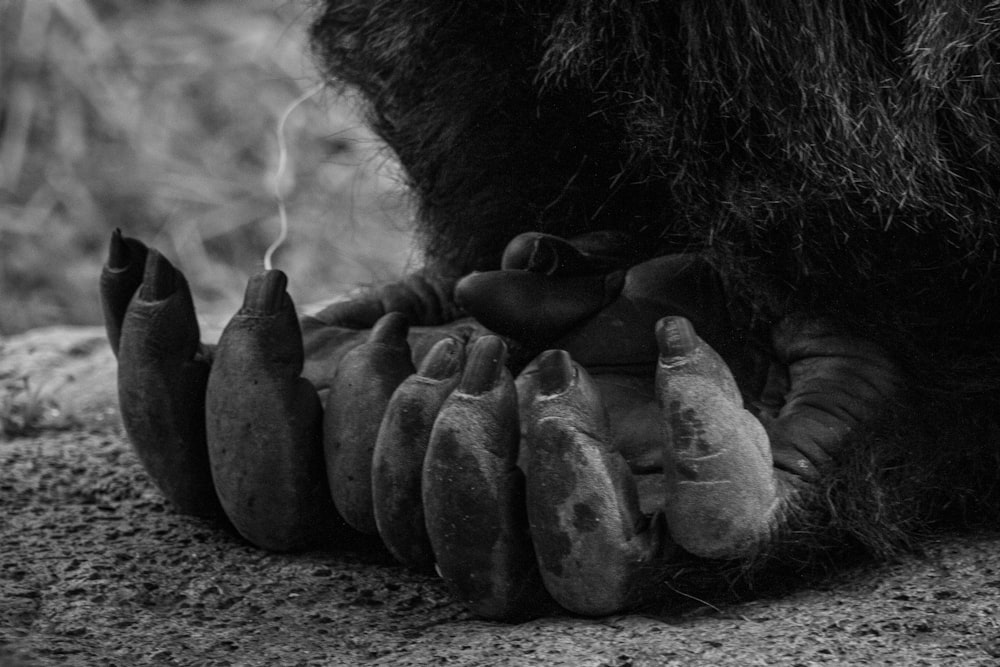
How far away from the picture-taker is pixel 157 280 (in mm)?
959

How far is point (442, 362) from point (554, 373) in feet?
0.29

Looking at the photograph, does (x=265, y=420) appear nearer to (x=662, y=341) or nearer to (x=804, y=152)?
(x=662, y=341)

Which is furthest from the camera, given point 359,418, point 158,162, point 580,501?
point 158,162

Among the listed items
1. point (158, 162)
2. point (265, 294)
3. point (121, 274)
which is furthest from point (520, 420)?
point (158, 162)

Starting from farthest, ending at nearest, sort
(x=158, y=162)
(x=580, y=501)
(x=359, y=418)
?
(x=158, y=162), (x=359, y=418), (x=580, y=501)

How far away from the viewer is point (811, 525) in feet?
2.89

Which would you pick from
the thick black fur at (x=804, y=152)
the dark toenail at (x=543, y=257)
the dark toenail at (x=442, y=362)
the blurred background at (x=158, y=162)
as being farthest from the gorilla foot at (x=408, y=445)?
the blurred background at (x=158, y=162)

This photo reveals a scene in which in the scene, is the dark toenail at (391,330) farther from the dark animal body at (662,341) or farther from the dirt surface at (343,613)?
the dirt surface at (343,613)

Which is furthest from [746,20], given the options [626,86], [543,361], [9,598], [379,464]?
[9,598]

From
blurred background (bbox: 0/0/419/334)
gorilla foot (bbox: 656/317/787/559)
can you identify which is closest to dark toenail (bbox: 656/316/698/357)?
gorilla foot (bbox: 656/317/787/559)

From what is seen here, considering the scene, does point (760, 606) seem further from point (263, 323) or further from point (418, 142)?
point (418, 142)

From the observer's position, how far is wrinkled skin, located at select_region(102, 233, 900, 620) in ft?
2.61

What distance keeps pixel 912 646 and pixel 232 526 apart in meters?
0.51

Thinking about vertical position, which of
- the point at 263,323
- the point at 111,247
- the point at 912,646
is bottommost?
the point at 912,646
